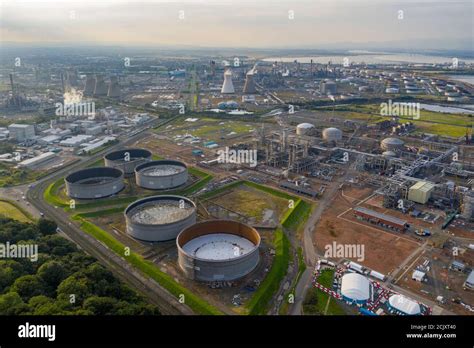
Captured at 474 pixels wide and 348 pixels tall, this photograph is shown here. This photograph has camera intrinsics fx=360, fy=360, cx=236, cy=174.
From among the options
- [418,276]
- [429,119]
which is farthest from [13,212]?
[429,119]

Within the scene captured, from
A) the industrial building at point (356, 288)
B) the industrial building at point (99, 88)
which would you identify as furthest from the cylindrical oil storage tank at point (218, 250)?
A: the industrial building at point (99, 88)

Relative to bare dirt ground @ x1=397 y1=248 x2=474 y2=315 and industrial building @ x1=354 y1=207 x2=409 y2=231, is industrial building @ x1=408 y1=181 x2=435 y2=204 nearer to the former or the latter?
industrial building @ x1=354 y1=207 x2=409 y2=231

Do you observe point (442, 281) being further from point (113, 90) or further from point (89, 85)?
point (89, 85)

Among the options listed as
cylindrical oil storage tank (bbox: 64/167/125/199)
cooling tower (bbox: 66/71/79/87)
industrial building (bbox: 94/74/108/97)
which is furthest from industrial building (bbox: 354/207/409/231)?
cooling tower (bbox: 66/71/79/87)

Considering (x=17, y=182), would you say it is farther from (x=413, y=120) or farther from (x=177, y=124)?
(x=413, y=120)

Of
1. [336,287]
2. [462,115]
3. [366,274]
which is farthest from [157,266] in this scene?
[462,115]
